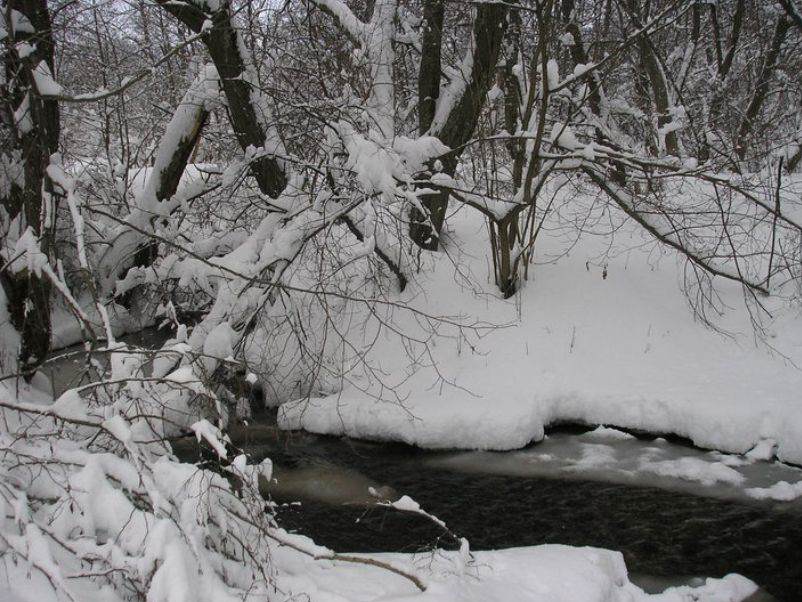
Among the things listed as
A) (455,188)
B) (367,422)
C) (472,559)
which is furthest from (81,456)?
(455,188)

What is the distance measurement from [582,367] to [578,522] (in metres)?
2.18

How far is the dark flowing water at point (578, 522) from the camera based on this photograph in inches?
181

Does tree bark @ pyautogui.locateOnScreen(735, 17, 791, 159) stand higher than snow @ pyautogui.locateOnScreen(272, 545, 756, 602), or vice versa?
tree bark @ pyautogui.locateOnScreen(735, 17, 791, 159)

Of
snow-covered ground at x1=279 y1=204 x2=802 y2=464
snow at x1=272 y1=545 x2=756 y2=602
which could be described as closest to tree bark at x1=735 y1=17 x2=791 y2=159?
snow-covered ground at x1=279 y1=204 x2=802 y2=464

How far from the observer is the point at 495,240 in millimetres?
7809

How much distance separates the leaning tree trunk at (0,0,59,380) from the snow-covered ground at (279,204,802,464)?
2444 mm

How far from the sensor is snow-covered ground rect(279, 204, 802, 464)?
627 cm

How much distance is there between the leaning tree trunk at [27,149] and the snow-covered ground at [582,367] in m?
2.44

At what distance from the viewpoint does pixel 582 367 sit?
6.99 meters

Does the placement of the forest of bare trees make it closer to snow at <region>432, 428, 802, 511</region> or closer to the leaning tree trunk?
the leaning tree trunk

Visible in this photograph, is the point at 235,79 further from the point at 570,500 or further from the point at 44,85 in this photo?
the point at 570,500

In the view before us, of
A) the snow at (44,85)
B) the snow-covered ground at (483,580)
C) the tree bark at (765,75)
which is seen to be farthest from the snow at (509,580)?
the tree bark at (765,75)

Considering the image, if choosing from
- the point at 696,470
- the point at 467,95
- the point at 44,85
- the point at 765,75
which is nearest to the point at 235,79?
the point at 44,85

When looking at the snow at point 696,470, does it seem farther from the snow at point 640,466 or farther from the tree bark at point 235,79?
the tree bark at point 235,79
